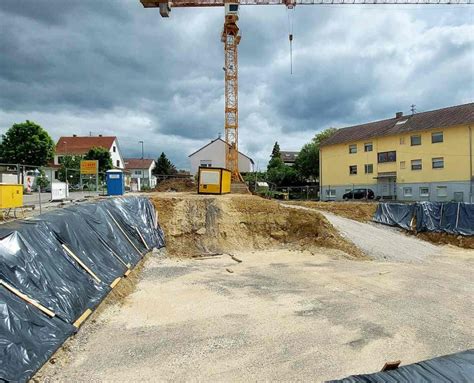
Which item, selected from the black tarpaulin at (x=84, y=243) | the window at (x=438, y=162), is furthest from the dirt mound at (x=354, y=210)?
the window at (x=438, y=162)

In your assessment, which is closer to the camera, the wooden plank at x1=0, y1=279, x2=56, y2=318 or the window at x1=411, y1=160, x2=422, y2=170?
the wooden plank at x1=0, y1=279, x2=56, y2=318

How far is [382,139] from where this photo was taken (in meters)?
39.4

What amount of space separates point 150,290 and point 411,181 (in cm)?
3404

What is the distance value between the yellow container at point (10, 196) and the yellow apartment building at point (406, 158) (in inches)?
1311

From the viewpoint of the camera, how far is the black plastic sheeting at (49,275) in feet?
14.4

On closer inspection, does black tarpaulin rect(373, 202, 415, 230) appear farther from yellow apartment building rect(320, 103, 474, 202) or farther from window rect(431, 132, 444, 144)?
window rect(431, 132, 444, 144)

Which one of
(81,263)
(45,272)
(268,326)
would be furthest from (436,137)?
(45,272)

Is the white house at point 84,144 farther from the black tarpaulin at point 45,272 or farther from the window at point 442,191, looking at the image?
the black tarpaulin at point 45,272

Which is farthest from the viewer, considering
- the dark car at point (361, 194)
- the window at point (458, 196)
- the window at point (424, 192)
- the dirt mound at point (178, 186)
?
the dark car at point (361, 194)

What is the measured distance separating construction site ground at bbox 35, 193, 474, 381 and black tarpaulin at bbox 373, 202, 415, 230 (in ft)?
15.9

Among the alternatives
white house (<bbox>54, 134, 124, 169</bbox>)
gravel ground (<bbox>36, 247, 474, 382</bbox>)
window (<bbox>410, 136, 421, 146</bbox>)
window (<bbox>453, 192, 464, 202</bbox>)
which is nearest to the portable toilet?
gravel ground (<bbox>36, 247, 474, 382</bbox>)

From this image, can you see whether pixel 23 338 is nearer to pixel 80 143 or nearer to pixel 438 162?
pixel 438 162

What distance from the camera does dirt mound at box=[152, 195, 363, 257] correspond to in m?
15.6

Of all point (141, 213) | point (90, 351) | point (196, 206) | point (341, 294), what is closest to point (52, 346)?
point (90, 351)
